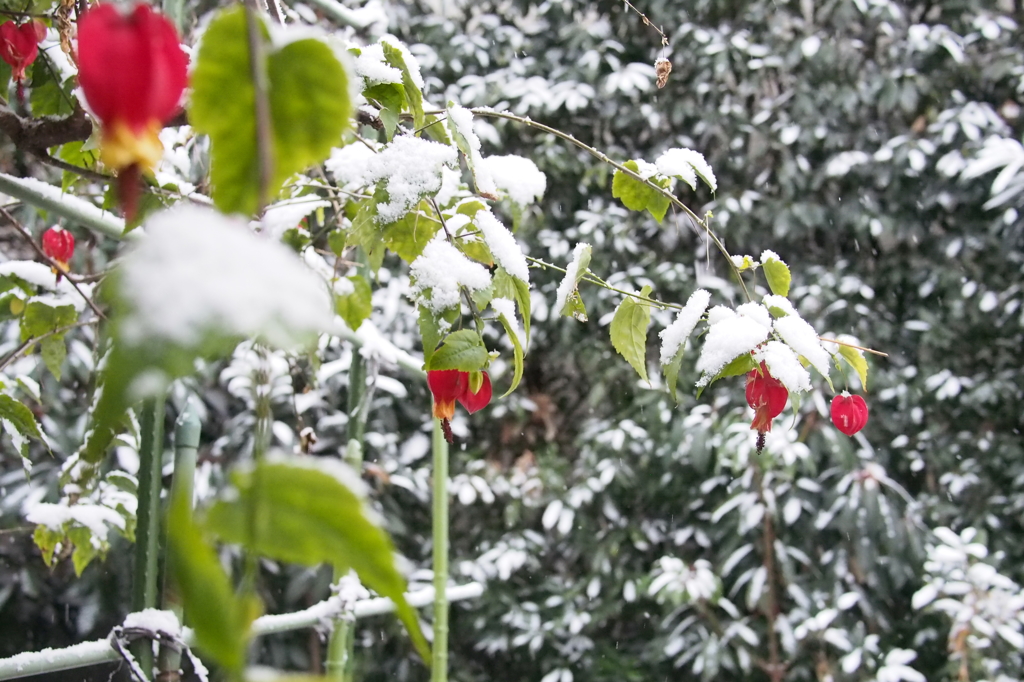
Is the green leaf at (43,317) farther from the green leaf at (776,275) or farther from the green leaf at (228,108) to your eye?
the green leaf at (228,108)

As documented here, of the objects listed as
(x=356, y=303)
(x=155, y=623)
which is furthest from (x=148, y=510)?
(x=356, y=303)

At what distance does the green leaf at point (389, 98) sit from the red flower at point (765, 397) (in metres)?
0.29

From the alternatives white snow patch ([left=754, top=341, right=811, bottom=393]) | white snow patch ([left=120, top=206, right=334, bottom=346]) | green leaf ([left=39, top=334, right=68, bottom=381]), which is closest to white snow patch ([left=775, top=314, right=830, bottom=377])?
white snow patch ([left=754, top=341, right=811, bottom=393])

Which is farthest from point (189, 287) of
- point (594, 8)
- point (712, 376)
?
point (594, 8)

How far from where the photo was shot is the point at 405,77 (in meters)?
0.49

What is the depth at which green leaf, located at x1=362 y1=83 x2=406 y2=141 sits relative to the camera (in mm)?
481

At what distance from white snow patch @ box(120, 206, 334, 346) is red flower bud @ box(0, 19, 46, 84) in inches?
25.3

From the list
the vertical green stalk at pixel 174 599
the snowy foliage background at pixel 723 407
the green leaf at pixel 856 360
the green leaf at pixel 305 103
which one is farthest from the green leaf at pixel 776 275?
the snowy foliage background at pixel 723 407

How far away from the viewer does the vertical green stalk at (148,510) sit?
626mm

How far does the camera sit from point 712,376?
0.51 meters

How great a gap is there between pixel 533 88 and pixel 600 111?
202mm

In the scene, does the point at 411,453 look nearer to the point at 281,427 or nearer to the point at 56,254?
the point at 281,427

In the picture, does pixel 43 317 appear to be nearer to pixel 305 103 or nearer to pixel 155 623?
pixel 155 623

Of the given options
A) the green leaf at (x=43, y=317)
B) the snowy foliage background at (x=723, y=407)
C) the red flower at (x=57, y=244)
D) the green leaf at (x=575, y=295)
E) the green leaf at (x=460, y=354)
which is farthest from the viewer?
the snowy foliage background at (x=723, y=407)
